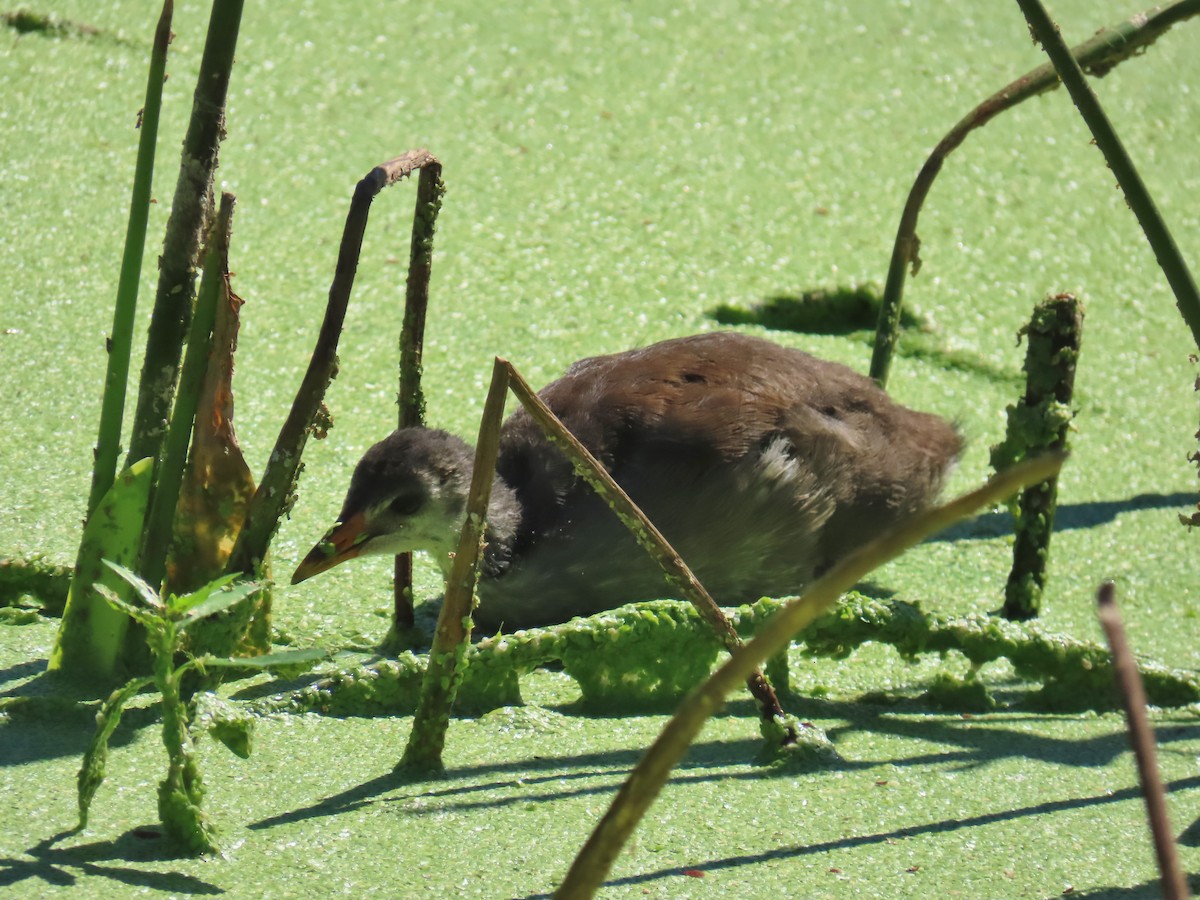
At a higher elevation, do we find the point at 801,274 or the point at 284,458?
the point at 801,274

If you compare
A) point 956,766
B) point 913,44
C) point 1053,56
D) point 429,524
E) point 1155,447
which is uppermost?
point 913,44

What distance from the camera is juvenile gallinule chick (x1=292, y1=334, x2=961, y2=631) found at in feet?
9.17

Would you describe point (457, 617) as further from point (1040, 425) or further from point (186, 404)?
point (1040, 425)

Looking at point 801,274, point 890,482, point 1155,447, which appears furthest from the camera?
point 801,274

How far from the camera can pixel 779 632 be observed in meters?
0.92

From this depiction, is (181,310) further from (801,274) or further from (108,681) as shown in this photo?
(801,274)

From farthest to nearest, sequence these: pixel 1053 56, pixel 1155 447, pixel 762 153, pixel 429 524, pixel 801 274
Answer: pixel 762 153 → pixel 801 274 → pixel 1155 447 → pixel 429 524 → pixel 1053 56

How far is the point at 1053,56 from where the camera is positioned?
5.88 ft

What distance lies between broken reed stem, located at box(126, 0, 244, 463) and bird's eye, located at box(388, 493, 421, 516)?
23.7 inches

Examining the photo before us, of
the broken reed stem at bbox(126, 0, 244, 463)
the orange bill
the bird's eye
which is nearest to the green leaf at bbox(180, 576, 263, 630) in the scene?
the broken reed stem at bbox(126, 0, 244, 463)

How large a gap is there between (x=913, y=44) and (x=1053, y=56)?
2.93 metres

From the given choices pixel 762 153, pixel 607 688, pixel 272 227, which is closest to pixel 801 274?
pixel 762 153

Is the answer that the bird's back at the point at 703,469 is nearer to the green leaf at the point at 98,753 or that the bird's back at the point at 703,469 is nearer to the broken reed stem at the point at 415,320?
the broken reed stem at the point at 415,320

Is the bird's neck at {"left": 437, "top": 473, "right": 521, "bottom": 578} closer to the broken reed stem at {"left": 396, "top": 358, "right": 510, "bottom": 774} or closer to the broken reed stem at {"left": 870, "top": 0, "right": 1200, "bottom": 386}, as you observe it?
the broken reed stem at {"left": 870, "top": 0, "right": 1200, "bottom": 386}
